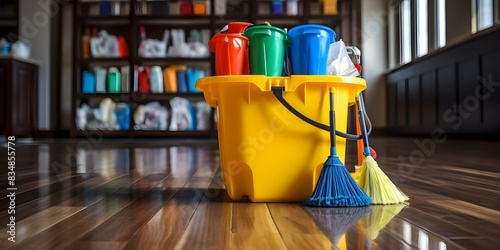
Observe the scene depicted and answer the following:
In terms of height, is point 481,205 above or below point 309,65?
below

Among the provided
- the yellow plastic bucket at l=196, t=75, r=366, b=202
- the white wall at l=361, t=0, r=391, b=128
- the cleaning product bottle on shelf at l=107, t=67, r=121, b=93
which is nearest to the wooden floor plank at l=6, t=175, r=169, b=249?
the yellow plastic bucket at l=196, t=75, r=366, b=202

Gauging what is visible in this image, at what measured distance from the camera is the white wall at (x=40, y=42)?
6246 millimetres

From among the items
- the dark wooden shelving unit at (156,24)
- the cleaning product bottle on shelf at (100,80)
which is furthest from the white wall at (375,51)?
the cleaning product bottle on shelf at (100,80)

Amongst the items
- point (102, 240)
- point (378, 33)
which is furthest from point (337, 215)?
point (378, 33)

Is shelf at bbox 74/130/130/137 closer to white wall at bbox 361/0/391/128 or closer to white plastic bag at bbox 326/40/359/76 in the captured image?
white wall at bbox 361/0/391/128

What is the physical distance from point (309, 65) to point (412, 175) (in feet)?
2.33

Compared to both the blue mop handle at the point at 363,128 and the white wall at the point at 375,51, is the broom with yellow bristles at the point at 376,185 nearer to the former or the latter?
the blue mop handle at the point at 363,128

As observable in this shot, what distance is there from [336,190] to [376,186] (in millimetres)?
110

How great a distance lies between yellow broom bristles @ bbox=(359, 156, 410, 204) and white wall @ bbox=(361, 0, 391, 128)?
18.3ft

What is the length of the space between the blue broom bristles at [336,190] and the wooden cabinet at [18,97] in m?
5.48

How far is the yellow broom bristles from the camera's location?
105 cm

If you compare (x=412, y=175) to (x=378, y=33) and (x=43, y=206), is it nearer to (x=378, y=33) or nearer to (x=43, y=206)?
(x=43, y=206)

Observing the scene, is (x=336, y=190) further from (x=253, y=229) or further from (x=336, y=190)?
(x=253, y=229)

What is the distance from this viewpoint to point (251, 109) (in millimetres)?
1109
